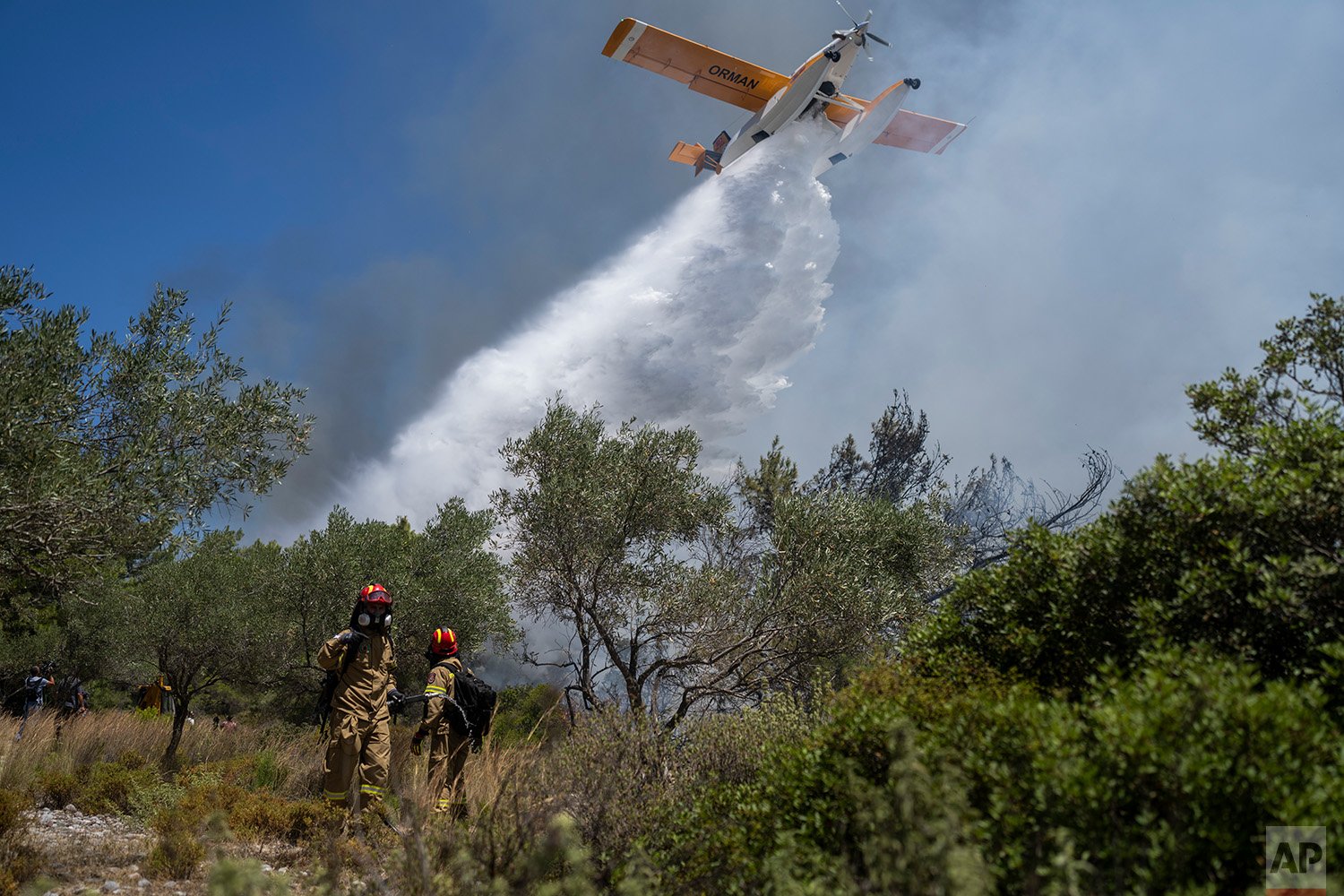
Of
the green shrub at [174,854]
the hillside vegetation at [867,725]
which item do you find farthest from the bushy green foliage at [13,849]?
the green shrub at [174,854]

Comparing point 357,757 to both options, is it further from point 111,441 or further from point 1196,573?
point 1196,573

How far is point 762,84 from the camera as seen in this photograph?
82.6ft

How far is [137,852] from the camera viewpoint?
6.06 metres

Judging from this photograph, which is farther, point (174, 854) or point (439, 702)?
point (439, 702)

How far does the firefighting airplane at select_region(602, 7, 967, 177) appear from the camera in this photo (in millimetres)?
22109

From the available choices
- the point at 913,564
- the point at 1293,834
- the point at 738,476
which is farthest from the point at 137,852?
the point at 738,476

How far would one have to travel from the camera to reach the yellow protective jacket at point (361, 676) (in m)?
7.52

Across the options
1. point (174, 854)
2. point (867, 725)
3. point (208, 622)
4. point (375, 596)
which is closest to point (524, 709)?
point (208, 622)

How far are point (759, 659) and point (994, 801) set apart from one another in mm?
9969

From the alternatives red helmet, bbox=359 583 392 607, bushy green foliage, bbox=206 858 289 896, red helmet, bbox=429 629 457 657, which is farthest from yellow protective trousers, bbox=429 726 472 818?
bushy green foliage, bbox=206 858 289 896

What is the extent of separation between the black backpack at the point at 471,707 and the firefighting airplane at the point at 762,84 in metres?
20.2

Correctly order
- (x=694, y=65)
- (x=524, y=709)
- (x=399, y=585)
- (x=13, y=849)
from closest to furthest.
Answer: (x=13, y=849) < (x=399, y=585) < (x=524, y=709) < (x=694, y=65)

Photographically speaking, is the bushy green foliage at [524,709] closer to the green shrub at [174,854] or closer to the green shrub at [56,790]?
the green shrub at [56,790]

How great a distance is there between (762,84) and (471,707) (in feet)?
75.9
